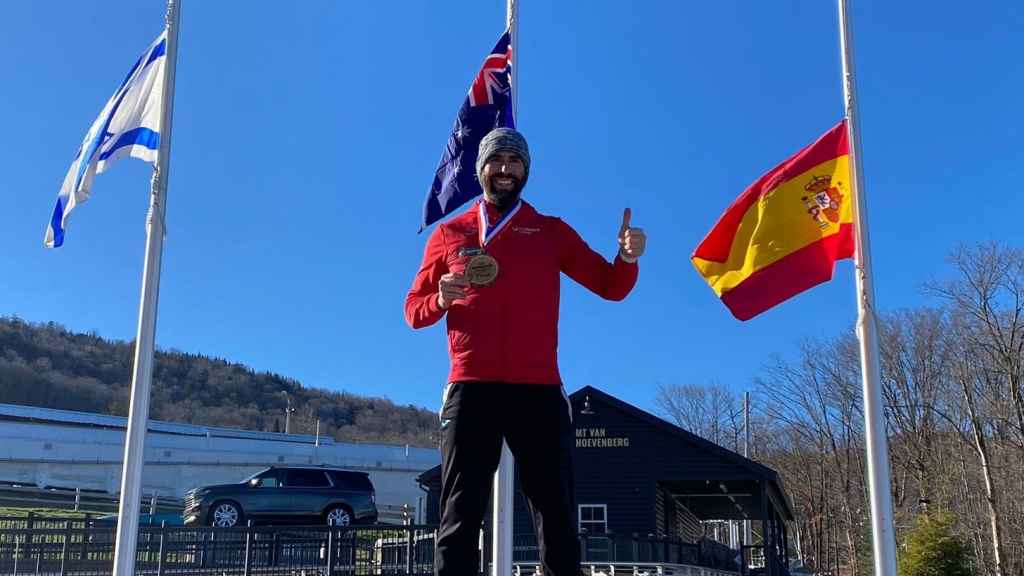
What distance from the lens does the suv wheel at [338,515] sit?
24766 millimetres

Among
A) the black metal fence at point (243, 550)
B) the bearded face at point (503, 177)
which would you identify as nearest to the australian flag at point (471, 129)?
the bearded face at point (503, 177)

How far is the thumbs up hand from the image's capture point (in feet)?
12.4

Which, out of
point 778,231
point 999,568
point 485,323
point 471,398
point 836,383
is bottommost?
point 999,568

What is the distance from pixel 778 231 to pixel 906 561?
23758 millimetres

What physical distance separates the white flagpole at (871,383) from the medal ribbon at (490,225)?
2.75m

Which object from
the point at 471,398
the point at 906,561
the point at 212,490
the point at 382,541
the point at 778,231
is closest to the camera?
the point at 471,398

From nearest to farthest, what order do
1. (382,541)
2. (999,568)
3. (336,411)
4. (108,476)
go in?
(382,541), (999,568), (108,476), (336,411)

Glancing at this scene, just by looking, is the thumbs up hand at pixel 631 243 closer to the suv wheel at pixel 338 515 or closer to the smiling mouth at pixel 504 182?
the smiling mouth at pixel 504 182

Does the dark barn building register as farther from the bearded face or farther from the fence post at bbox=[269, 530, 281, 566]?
the bearded face

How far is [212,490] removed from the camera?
24344 mm

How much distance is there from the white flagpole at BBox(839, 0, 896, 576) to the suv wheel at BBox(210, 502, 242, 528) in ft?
69.2

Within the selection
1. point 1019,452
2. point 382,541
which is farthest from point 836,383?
point 382,541

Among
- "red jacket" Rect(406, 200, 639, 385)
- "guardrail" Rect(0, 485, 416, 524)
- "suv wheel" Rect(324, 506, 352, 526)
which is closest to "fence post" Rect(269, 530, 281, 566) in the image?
"suv wheel" Rect(324, 506, 352, 526)

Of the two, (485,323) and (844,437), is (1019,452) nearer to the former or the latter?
(844,437)
